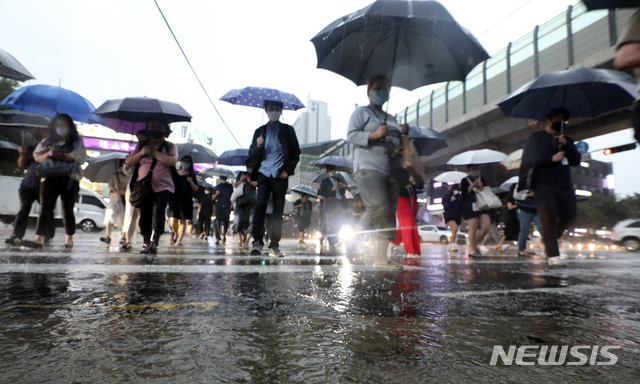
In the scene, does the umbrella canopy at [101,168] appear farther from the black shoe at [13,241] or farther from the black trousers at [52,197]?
the black shoe at [13,241]

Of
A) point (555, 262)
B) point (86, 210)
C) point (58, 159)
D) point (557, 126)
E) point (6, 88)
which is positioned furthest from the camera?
point (6, 88)

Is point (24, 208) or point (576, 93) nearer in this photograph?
point (24, 208)

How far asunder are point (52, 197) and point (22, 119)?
108 inches

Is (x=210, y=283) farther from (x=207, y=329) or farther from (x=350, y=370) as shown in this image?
(x=350, y=370)

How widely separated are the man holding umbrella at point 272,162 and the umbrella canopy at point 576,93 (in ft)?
11.9

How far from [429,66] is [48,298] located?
16.7 feet

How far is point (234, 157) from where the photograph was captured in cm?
1429

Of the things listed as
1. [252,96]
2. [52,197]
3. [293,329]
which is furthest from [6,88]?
[293,329]

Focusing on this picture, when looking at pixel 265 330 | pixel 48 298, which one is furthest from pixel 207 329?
pixel 48 298

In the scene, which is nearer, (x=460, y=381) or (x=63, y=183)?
(x=460, y=381)

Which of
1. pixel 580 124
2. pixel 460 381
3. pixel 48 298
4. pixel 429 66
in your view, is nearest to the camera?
pixel 460 381

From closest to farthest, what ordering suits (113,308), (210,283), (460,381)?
(460,381) < (113,308) < (210,283)

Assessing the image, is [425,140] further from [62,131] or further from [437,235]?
[437,235]

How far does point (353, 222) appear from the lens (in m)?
9.87
